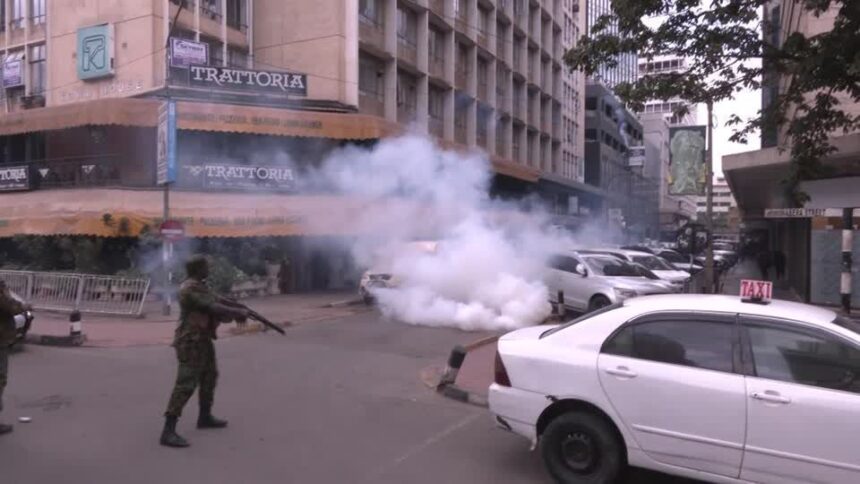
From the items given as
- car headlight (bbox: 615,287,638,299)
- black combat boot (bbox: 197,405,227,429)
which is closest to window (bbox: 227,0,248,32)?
car headlight (bbox: 615,287,638,299)

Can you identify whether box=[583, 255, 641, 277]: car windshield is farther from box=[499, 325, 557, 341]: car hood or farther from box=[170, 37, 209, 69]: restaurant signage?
box=[170, 37, 209, 69]: restaurant signage

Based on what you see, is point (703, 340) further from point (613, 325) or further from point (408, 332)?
point (408, 332)

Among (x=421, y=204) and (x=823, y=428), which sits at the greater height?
(x=421, y=204)

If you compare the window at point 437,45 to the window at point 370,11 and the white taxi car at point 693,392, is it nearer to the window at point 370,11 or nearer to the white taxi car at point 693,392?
the window at point 370,11

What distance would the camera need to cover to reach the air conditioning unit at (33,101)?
77.3 feet

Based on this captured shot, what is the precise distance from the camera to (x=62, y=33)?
2273cm

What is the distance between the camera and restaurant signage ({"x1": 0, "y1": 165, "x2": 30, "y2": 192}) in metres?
21.6

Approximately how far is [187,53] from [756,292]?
1915 cm

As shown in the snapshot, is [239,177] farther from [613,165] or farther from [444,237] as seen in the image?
[613,165]

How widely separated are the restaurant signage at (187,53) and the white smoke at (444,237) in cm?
490

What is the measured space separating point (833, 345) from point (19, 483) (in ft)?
18.5

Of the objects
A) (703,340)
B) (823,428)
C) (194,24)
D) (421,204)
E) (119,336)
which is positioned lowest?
(119,336)

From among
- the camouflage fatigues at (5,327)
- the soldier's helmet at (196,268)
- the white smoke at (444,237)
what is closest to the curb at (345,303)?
the white smoke at (444,237)

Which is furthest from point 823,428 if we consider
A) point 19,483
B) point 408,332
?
point 408,332
